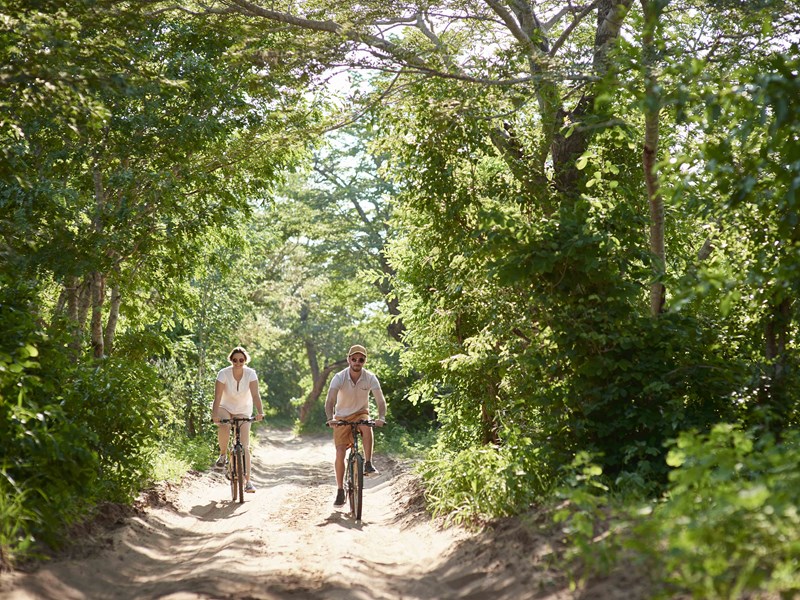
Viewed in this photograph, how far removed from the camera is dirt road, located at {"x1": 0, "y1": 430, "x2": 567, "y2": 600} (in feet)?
19.2

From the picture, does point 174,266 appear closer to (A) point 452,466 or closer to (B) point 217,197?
(B) point 217,197

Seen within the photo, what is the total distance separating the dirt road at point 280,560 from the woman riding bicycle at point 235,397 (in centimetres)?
87

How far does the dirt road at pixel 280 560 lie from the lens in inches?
231

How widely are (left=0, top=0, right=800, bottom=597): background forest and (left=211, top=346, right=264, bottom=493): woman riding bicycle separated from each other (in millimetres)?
1018

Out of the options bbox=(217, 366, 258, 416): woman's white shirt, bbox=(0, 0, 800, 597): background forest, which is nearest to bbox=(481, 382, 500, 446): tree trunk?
bbox=(0, 0, 800, 597): background forest

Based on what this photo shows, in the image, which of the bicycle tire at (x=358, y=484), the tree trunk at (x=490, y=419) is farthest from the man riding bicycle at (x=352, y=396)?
the tree trunk at (x=490, y=419)

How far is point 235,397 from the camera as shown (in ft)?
39.8

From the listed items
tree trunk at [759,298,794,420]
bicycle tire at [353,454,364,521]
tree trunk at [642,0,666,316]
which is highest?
tree trunk at [642,0,666,316]

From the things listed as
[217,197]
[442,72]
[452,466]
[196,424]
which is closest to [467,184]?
[442,72]

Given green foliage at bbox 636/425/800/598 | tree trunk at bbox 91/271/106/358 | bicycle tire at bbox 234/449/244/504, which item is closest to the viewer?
green foliage at bbox 636/425/800/598

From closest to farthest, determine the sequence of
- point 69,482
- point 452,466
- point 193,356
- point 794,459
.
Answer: point 794,459, point 69,482, point 452,466, point 193,356

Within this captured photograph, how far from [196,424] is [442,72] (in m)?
14.9

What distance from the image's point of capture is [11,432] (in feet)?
21.5

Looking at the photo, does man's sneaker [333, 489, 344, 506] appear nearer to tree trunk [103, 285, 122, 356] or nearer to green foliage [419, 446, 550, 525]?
green foliage [419, 446, 550, 525]
